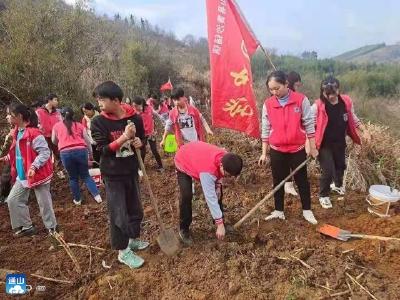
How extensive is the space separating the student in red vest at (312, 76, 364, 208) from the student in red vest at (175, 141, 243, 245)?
1.82 metres

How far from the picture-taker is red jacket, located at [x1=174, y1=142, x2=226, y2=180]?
367 cm

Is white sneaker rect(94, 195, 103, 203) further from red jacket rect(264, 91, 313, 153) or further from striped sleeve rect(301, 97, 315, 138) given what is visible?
striped sleeve rect(301, 97, 315, 138)

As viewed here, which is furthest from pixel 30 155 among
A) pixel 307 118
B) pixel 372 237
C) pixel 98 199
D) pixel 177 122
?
pixel 372 237

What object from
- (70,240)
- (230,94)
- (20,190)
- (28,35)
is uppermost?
(28,35)

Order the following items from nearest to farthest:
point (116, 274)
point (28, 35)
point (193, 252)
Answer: point (116, 274), point (193, 252), point (28, 35)

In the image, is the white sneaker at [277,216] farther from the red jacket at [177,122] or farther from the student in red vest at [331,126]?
the red jacket at [177,122]

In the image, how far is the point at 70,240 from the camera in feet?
15.8

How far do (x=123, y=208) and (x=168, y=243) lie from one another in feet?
1.99

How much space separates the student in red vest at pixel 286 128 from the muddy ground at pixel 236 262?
2.26 feet

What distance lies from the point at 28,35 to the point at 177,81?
1433 centimetres

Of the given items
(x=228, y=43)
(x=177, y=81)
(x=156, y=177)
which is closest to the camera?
(x=228, y=43)

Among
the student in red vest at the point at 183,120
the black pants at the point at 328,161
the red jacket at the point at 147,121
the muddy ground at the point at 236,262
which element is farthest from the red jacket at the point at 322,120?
the red jacket at the point at 147,121

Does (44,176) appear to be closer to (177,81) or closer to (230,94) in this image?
(230,94)

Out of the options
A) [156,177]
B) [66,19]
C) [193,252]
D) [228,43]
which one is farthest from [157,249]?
[66,19]
